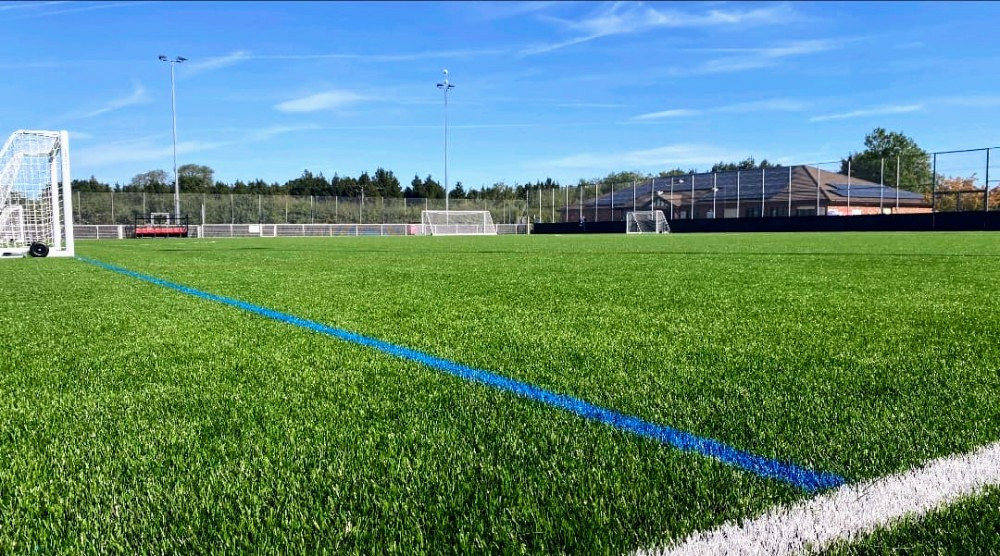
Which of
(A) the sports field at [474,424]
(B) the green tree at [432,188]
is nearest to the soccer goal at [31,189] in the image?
(A) the sports field at [474,424]

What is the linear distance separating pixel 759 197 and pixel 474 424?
4397 cm

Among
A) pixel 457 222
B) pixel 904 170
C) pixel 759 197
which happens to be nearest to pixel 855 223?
pixel 904 170

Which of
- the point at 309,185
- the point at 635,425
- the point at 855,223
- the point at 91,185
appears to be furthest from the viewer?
the point at 309,185

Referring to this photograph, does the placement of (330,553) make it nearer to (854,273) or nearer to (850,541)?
(850,541)

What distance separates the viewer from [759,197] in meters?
42.2

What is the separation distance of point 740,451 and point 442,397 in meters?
0.95

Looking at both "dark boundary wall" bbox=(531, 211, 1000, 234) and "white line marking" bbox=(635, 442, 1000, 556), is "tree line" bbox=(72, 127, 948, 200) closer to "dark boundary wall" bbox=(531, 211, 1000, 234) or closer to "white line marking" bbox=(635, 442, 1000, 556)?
"dark boundary wall" bbox=(531, 211, 1000, 234)

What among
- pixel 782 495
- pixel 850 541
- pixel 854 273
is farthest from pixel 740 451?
pixel 854 273

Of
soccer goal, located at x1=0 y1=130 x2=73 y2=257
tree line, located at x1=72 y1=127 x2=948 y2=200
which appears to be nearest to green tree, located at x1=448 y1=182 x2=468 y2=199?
tree line, located at x1=72 y1=127 x2=948 y2=200

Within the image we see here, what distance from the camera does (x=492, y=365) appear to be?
2.63 m

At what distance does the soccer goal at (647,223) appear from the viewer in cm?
4191

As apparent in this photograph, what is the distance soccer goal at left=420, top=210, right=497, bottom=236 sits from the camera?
4575cm

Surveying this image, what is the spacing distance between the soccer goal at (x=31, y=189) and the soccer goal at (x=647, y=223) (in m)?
33.1

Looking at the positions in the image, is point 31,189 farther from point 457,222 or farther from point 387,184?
point 387,184
